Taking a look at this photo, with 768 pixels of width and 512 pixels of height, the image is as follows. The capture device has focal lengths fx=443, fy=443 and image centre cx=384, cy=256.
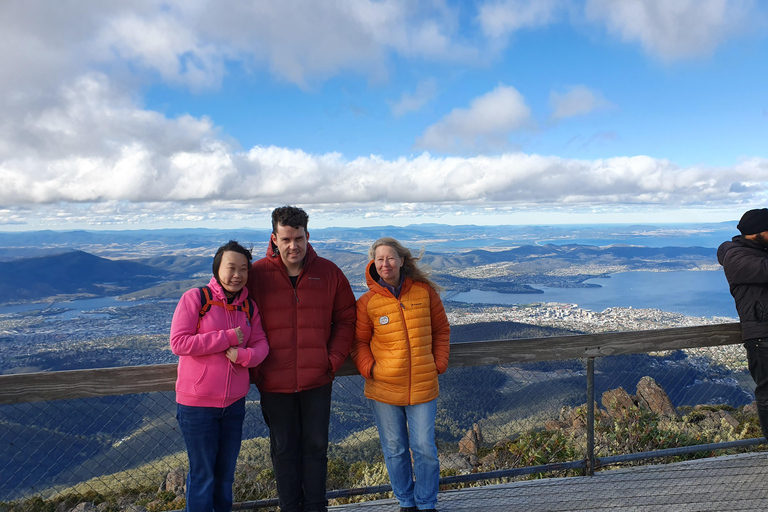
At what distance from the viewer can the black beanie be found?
3229 mm

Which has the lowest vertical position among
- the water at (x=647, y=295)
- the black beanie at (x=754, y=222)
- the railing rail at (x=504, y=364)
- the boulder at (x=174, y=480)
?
the water at (x=647, y=295)

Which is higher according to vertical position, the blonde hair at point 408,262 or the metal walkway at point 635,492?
the blonde hair at point 408,262

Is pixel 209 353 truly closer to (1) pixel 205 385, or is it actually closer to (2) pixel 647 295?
(1) pixel 205 385

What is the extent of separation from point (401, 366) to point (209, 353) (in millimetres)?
1139

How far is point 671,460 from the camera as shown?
3.63 meters

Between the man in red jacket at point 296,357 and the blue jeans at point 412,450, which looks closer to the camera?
the man in red jacket at point 296,357

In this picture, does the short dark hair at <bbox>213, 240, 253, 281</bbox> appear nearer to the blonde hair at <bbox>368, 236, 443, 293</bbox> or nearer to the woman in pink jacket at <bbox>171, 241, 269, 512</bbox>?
the woman in pink jacket at <bbox>171, 241, 269, 512</bbox>

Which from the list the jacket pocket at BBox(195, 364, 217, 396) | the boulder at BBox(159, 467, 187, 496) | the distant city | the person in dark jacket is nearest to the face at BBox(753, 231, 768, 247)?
the person in dark jacket

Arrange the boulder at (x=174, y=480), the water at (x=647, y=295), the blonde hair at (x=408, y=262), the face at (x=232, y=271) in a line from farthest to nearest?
the water at (x=647, y=295) < the boulder at (x=174, y=480) < the blonde hair at (x=408, y=262) < the face at (x=232, y=271)

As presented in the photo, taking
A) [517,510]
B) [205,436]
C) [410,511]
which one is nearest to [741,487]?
[517,510]

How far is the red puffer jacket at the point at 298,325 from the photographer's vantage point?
2.70 meters

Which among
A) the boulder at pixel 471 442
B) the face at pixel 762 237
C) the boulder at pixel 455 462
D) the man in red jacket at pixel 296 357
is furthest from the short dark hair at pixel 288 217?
the boulder at pixel 471 442

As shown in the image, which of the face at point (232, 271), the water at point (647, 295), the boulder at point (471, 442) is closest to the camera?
the face at point (232, 271)

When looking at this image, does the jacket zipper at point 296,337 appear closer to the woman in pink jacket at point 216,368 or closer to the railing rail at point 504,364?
the woman in pink jacket at point 216,368
